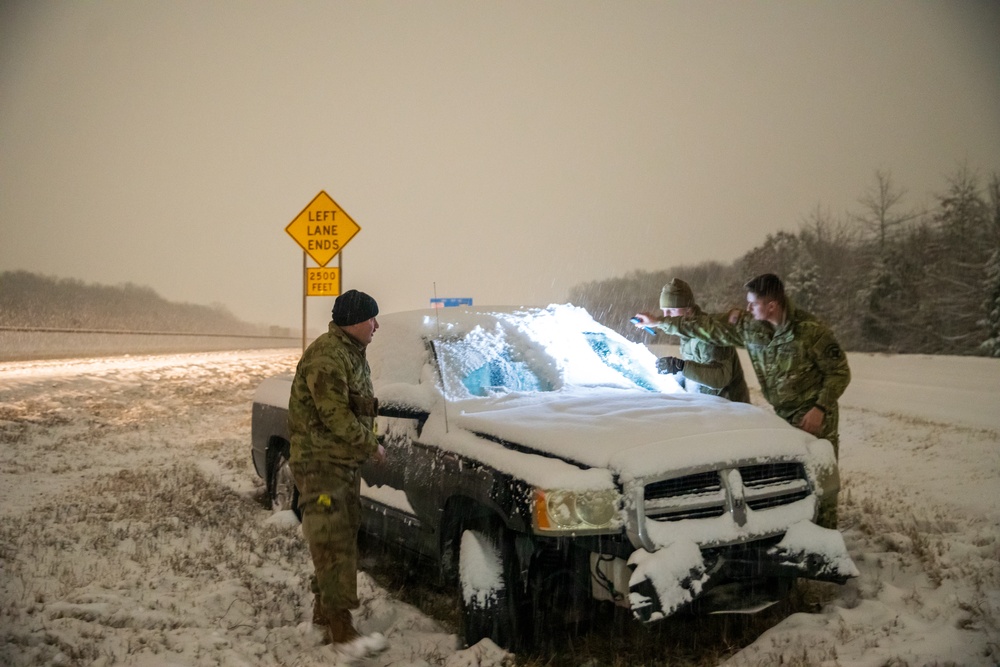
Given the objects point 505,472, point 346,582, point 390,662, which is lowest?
point 390,662

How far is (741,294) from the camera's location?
43.0m

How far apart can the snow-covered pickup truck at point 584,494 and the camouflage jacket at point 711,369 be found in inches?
27.5

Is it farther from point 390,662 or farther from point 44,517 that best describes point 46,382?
point 390,662

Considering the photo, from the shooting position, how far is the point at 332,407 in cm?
348

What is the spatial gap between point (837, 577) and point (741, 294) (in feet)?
137

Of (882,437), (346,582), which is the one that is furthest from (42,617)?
(882,437)

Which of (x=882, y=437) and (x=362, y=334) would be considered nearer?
(x=362, y=334)

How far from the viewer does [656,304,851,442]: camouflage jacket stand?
170 inches

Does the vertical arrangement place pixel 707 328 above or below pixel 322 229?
below

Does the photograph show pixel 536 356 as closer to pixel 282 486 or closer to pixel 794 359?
→ pixel 794 359

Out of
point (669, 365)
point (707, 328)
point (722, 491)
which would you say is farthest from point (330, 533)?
point (707, 328)

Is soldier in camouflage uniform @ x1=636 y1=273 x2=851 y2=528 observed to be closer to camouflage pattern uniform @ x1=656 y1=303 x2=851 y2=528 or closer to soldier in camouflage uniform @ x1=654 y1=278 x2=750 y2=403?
camouflage pattern uniform @ x1=656 y1=303 x2=851 y2=528

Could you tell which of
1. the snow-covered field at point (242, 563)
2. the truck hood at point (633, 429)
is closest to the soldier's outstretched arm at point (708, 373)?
the truck hood at point (633, 429)

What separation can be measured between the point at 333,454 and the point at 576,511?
4.19 feet
